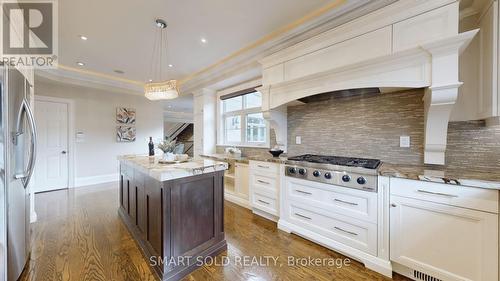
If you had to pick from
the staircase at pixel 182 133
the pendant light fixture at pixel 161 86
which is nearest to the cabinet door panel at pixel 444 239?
the pendant light fixture at pixel 161 86

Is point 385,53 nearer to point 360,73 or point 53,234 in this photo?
point 360,73

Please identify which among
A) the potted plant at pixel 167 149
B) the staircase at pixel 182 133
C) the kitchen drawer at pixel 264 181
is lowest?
the kitchen drawer at pixel 264 181

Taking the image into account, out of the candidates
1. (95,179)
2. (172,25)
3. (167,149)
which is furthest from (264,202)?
(95,179)

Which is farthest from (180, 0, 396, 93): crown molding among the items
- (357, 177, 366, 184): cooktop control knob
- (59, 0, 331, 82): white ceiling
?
(357, 177, 366, 184): cooktop control knob

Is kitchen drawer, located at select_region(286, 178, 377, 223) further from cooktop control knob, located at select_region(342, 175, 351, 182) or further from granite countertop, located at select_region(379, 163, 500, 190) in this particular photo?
granite countertop, located at select_region(379, 163, 500, 190)

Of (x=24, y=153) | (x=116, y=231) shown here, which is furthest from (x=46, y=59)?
(x=116, y=231)

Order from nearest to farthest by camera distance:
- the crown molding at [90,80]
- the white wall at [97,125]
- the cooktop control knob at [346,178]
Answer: the cooktop control knob at [346,178] < the crown molding at [90,80] < the white wall at [97,125]

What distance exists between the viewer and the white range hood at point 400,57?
1.52 meters

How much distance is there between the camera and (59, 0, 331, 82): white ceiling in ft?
6.91

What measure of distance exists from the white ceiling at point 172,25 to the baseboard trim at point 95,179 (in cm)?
281

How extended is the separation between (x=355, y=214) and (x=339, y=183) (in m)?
0.32

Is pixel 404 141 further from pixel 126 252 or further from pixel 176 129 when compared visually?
pixel 176 129

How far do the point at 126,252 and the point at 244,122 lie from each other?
2.87m

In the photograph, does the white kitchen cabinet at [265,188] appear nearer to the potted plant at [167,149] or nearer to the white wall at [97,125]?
the potted plant at [167,149]
